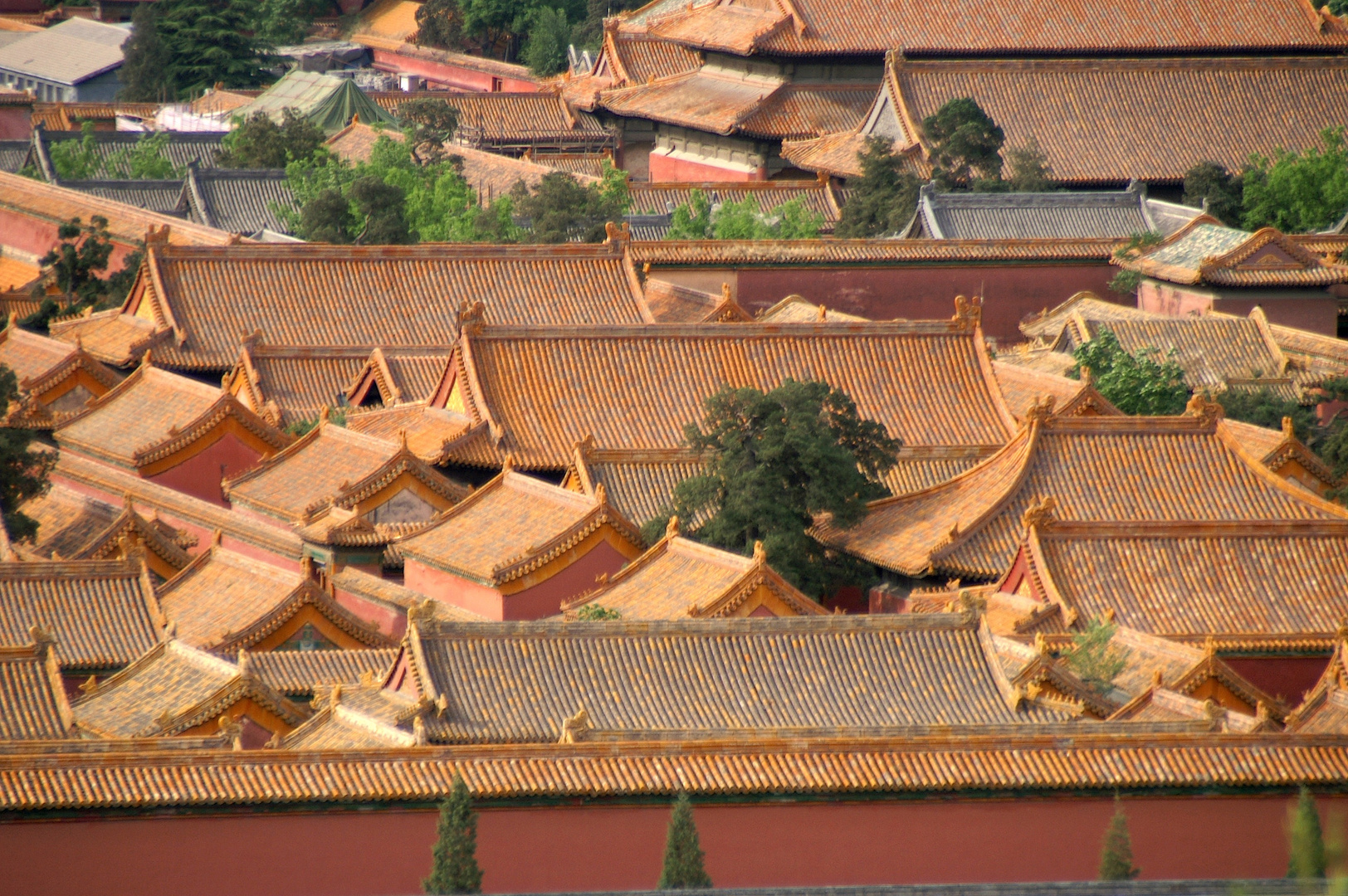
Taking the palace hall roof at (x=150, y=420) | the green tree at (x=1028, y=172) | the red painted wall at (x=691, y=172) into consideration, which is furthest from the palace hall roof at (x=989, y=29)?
the palace hall roof at (x=150, y=420)

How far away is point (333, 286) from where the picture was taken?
42.1 meters

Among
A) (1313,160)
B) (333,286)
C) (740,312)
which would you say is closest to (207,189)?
(333,286)

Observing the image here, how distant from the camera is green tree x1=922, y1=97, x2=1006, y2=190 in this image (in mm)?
49688

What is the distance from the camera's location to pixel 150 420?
1526 inches

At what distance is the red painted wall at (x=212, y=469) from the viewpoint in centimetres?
3762

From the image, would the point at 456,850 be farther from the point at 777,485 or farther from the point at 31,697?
the point at 777,485

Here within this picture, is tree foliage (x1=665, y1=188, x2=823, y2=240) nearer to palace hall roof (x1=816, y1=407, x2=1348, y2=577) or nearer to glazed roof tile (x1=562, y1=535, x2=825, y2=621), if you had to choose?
palace hall roof (x1=816, y1=407, x2=1348, y2=577)

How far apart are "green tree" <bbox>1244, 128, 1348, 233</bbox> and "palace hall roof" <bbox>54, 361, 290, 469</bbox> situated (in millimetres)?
21002

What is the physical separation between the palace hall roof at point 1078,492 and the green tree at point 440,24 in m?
53.7

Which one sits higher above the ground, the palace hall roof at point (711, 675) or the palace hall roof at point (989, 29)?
the palace hall roof at point (711, 675)

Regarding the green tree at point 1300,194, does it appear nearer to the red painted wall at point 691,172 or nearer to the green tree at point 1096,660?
the red painted wall at point 691,172

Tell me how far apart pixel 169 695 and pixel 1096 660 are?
957 centimetres

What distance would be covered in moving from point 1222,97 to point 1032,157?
6.14 meters

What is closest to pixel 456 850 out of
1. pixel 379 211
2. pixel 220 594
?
pixel 220 594
